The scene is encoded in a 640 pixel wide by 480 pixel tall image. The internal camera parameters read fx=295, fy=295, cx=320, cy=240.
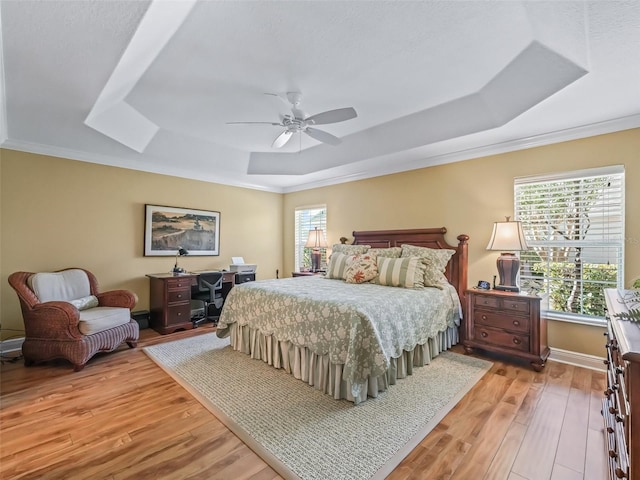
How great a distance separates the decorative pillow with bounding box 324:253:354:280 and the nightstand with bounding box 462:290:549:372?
5.07ft

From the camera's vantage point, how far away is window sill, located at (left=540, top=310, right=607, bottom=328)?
117 inches

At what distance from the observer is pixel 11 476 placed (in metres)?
1.64

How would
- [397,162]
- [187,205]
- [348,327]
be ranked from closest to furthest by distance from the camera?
[348,327] → [397,162] → [187,205]

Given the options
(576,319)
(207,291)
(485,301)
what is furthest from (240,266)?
(576,319)

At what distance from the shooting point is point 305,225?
6.12m

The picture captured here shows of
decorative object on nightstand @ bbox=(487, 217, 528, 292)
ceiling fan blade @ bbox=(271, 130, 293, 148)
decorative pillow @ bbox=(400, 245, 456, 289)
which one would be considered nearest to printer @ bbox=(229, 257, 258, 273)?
ceiling fan blade @ bbox=(271, 130, 293, 148)

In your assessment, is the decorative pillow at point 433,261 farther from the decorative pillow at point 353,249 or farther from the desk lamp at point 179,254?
the desk lamp at point 179,254

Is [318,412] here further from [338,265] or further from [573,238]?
[573,238]

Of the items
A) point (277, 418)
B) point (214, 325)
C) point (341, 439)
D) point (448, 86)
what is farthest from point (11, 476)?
point (448, 86)

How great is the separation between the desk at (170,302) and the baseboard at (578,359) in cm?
464

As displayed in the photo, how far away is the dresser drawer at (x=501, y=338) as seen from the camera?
3.01 meters

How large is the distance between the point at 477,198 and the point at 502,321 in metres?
1.54

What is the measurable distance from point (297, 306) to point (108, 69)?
243 cm

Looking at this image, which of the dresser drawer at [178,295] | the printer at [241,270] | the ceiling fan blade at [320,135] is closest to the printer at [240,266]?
the printer at [241,270]
